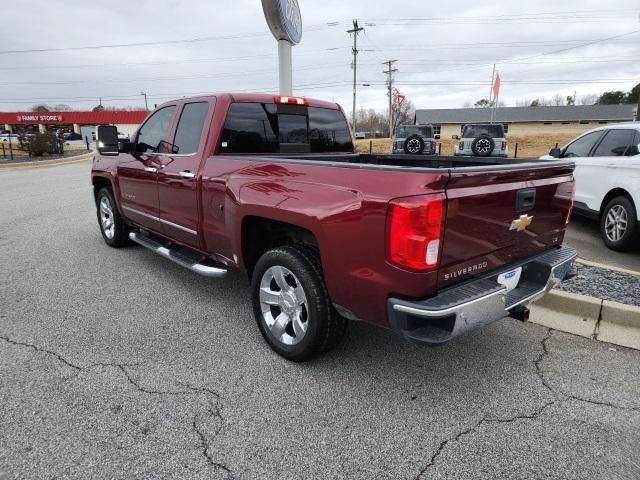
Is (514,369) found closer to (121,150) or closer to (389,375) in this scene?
(389,375)

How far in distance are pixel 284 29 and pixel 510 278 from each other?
8896mm

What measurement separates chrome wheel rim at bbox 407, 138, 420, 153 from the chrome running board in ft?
44.5

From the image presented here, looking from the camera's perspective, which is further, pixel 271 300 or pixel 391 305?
pixel 271 300

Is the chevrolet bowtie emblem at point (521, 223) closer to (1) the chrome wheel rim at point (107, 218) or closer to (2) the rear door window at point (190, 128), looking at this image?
(2) the rear door window at point (190, 128)

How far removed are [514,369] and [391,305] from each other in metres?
1.34

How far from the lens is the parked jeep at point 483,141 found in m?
16.4

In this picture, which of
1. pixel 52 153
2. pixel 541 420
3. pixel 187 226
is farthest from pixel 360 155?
pixel 52 153

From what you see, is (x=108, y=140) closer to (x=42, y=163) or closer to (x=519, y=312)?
(x=519, y=312)

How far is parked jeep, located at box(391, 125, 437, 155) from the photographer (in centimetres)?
1720

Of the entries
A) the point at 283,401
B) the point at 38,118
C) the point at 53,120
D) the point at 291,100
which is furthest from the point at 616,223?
the point at 38,118

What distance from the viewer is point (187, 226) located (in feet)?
13.6

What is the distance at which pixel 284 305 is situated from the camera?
3.16 m

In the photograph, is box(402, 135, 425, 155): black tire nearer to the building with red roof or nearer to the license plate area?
the license plate area

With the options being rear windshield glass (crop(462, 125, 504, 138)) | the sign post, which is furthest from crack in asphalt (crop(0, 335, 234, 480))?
rear windshield glass (crop(462, 125, 504, 138))
